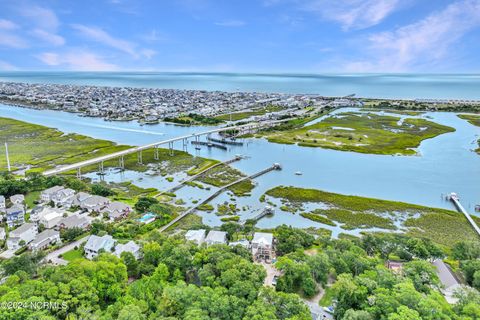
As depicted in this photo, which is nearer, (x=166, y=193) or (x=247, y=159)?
(x=166, y=193)

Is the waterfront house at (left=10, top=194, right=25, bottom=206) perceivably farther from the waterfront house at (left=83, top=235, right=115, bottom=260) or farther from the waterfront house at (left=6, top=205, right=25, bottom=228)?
the waterfront house at (left=83, top=235, right=115, bottom=260)

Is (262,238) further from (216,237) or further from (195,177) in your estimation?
(195,177)

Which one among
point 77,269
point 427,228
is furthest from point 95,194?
point 427,228

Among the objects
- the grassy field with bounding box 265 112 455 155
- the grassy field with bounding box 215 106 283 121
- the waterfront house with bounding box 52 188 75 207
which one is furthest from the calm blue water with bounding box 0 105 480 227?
the grassy field with bounding box 215 106 283 121

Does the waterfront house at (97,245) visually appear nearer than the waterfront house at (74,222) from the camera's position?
Yes

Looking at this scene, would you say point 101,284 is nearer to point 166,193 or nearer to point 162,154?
point 166,193

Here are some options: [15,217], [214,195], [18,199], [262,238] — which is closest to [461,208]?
[262,238]

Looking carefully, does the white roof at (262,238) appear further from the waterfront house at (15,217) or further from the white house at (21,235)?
the waterfront house at (15,217)

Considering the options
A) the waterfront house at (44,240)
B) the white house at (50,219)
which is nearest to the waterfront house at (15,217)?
the white house at (50,219)
